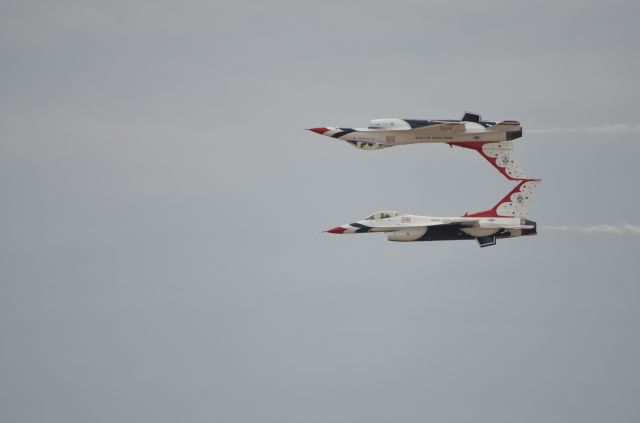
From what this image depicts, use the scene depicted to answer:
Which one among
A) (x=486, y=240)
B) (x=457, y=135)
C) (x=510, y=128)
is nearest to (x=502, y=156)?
(x=510, y=128)

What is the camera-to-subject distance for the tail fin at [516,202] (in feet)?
391

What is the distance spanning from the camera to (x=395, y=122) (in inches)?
4759

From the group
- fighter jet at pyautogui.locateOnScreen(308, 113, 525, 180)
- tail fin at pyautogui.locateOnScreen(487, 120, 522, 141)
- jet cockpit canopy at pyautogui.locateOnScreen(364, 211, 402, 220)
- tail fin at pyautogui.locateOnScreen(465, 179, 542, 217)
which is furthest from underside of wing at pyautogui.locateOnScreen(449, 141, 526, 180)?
jet cockpit canopy at pyautogui.locateOnScreen(364, 211, 402, 220)

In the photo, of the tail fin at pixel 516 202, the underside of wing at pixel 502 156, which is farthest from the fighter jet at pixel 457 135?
the tail fin at pixel 516 202

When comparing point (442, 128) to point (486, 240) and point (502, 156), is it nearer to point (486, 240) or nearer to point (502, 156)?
point (502, 156)

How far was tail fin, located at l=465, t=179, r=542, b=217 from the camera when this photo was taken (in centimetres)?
11925

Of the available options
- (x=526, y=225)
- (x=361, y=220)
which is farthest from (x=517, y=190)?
(x=361, y=220)

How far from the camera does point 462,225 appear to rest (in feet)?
387

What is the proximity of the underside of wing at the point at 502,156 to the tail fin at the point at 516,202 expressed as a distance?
1.45 meters

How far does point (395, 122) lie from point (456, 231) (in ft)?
28.8

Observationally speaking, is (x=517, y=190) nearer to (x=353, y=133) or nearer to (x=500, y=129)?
(x=500, y=129)

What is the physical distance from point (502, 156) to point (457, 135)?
3.42m

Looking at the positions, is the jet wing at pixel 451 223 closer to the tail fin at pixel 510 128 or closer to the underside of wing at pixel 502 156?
the underside of wing at pixel 502 156

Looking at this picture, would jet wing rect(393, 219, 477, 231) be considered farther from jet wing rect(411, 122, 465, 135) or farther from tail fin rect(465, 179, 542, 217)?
jet wing rect(411, 122, 465, 135)
